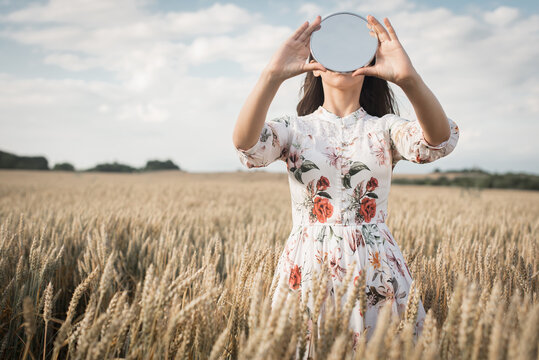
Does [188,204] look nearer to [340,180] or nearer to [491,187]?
[340,180]

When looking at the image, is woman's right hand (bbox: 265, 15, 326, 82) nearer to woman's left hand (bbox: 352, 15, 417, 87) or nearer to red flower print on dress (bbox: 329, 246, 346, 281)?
woman's left hand (bbox: 352, 15, 417, 87)

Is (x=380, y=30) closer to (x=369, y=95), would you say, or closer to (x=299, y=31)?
(x=299, y=31)

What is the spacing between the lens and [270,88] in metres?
1.20

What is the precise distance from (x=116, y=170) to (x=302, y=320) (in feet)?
152

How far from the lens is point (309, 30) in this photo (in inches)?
50.5

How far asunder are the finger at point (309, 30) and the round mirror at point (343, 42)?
2cm

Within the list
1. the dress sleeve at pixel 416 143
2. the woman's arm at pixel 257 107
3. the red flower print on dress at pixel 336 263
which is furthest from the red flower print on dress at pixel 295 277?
the dress sleeve at pixel 416 143

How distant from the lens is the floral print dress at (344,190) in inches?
51.3

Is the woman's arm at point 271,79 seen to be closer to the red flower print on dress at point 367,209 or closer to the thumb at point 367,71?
the thumb at point 367,71

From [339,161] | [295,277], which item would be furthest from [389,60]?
[295,277]

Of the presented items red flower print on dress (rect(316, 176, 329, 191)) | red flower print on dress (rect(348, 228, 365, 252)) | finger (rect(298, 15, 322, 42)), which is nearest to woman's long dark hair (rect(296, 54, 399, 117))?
finger (rect(298, 15, 322, 42))

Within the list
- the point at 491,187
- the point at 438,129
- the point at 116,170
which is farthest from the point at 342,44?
the point at 116,170

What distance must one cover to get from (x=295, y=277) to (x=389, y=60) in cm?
89

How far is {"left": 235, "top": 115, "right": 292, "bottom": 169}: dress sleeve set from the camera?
4.34 feet
